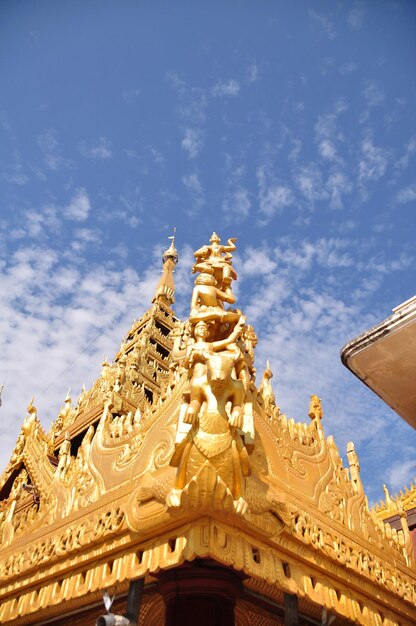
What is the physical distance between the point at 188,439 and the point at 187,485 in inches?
14.8

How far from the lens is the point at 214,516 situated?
448cm

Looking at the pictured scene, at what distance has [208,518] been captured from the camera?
450cm

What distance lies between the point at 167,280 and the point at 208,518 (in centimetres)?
1818

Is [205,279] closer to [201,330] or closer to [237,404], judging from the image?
[201,330]

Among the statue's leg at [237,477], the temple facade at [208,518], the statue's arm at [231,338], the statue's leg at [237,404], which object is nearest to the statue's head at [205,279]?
the temple facade at [208,518]

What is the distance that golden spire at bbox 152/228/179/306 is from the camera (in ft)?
68.8

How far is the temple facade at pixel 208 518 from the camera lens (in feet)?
14.7

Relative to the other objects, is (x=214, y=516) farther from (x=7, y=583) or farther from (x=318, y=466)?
(x=7, y=583)

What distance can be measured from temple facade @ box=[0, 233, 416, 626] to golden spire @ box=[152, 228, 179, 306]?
1294 centimetres

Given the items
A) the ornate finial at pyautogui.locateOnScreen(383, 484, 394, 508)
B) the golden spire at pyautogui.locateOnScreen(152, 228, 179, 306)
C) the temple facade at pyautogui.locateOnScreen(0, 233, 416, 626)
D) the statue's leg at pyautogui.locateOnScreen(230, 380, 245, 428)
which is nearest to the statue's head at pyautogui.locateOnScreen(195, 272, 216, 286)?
the temple facade at pyautogui.locateOnScreen(0, 233, 416, 626)

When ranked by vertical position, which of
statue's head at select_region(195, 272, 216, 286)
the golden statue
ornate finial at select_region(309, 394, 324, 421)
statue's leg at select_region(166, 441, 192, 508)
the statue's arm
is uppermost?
statue's head at select_region(195, 272, 216, 286)

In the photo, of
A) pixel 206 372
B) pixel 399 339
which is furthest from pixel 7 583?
pixel 399 339

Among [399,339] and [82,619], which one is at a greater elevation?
[399,339]

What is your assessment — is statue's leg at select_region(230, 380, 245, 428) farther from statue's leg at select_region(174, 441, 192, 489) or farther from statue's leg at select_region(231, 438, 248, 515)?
statue's leg at select_region(174, 441, 192, 489)
